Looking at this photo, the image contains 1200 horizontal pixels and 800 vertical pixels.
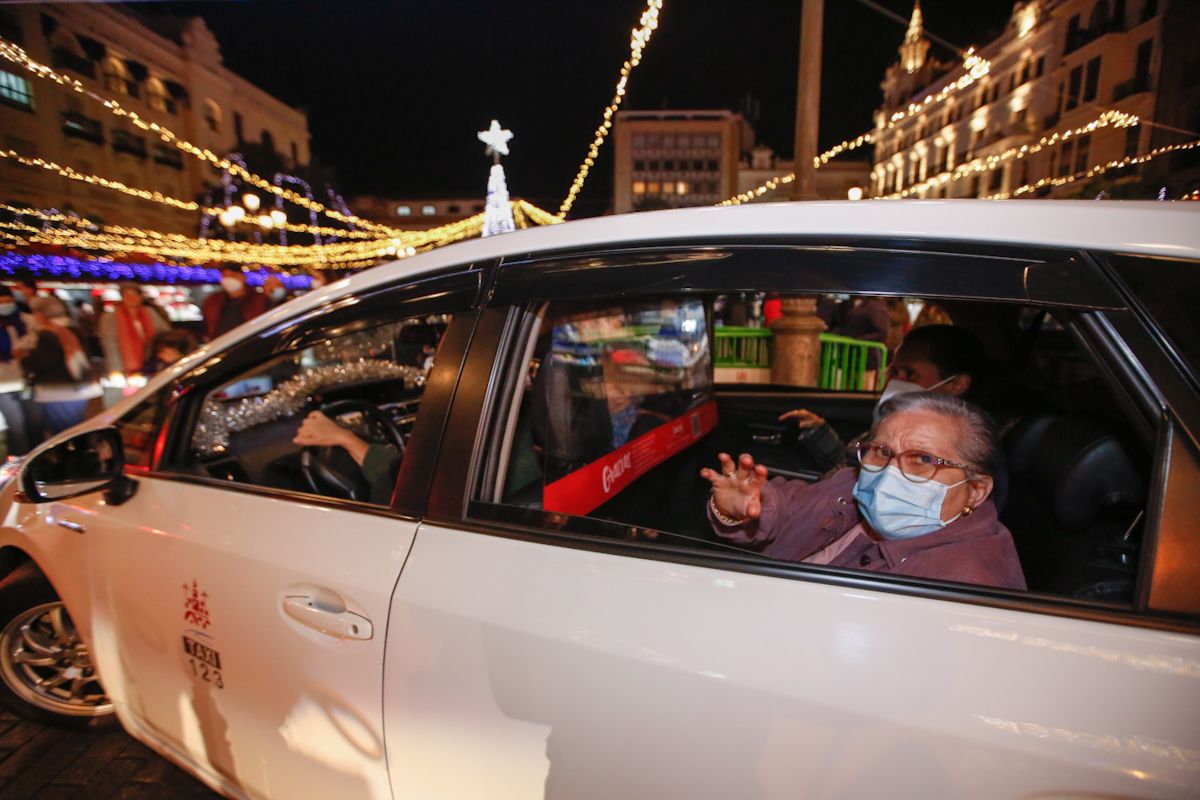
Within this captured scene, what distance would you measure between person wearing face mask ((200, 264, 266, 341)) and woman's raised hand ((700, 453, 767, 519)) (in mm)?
7414

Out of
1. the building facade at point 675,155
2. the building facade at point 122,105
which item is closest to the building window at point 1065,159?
the building facade at point 675,155

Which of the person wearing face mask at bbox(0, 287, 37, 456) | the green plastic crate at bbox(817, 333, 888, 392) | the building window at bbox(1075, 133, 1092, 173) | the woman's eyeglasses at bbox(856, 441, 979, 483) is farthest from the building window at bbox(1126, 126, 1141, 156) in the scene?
the person wearing face mask at bbox(0, 287, 37, 456)

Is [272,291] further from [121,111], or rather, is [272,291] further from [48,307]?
[121,111]

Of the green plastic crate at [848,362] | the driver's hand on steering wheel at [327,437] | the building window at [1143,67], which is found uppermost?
Result: the building window at [1143,67]

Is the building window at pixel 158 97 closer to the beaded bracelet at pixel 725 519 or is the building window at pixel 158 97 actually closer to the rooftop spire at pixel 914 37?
the rooftop spire at pixel 914 37

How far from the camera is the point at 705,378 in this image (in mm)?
3434

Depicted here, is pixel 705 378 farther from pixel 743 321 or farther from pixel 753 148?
pixel 753 148

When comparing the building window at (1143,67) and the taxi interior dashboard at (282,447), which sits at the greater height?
the building window at (1143,67)

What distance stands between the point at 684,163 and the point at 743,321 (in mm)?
71965

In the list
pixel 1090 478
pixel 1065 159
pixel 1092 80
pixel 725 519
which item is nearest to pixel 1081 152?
pixel 1065 159

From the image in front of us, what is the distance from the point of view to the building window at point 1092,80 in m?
31.8

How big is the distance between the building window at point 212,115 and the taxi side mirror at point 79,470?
4586cm

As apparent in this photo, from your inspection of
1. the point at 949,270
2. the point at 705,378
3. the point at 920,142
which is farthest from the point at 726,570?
the point at 920,142

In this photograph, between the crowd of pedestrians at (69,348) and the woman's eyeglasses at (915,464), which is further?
the crowd of pedestrians at (69,348)
